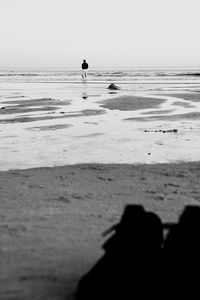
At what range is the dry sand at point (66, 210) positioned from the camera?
3128 mm

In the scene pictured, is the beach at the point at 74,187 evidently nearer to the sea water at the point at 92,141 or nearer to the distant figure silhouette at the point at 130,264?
the sea water at the point at 92,141

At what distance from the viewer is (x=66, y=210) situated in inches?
182

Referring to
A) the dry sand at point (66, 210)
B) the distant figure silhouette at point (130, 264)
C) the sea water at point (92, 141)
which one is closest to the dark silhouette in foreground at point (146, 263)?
the distant figure silhouette at point (130, 264)

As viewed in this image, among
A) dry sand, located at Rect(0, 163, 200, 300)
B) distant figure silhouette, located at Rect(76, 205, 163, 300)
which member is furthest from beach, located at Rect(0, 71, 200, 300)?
distant figure silhouette, located at Rect(76, 205, 163, 300)

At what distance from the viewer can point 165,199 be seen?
16.4ft

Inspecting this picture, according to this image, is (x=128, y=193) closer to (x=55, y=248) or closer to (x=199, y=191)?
(x=199, y=191)

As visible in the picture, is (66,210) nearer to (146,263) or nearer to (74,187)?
(74,187)

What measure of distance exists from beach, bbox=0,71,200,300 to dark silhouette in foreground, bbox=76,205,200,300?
401mm

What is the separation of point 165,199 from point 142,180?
0.91 m

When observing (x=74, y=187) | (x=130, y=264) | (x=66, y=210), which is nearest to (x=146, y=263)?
(x=130, y=264)

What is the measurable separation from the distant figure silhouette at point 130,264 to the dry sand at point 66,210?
1.20 ft

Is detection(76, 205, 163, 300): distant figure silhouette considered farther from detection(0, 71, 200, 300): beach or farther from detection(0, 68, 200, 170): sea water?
detection(0, 68, 200, 170): sea water

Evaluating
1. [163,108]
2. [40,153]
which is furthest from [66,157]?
[163,108]

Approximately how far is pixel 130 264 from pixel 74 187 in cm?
299
